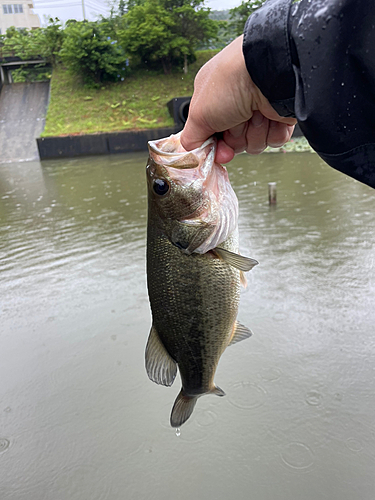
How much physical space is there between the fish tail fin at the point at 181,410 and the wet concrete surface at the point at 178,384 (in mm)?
705

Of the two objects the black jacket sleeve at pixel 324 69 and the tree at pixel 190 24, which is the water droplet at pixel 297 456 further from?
the tree at pixel 190 24

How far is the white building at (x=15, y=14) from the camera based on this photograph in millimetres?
56906

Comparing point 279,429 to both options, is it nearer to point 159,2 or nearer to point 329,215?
point 329,215

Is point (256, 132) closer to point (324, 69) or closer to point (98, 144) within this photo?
point (324, 69)

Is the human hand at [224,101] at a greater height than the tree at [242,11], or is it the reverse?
the tree at [242,11]

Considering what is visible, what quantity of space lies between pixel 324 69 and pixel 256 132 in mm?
665

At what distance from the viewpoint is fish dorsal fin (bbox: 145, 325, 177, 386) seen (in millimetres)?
1811

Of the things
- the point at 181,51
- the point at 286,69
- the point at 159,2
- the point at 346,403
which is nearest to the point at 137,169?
the point at 346,403

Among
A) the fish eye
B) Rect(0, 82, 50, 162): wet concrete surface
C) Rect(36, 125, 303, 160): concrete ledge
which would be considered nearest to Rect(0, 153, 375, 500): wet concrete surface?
the fish eye

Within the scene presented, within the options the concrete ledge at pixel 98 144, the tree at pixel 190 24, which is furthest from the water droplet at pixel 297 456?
the tree at pixel 190 24

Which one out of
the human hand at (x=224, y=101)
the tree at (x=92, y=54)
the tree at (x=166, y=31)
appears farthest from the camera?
the tree at (x=166, y=31)

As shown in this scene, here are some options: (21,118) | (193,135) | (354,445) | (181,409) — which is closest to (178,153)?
(193,135)

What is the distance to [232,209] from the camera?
1717mm

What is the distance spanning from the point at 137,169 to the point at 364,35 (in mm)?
13289
